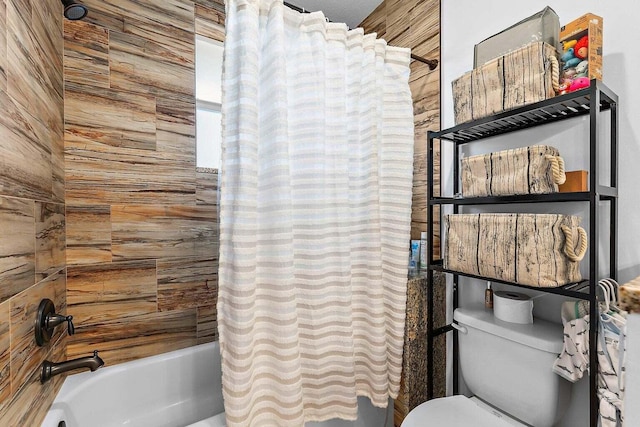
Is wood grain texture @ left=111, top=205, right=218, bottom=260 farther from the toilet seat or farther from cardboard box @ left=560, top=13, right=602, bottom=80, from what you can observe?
cardboard box @ left=560, top=13, right=602, bottom=80

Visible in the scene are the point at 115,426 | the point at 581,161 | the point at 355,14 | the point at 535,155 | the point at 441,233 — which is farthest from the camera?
the point at 355,14

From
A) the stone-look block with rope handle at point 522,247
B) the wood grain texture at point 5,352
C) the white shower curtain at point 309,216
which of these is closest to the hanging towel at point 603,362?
the stone-look block with rope handle at point 522,247

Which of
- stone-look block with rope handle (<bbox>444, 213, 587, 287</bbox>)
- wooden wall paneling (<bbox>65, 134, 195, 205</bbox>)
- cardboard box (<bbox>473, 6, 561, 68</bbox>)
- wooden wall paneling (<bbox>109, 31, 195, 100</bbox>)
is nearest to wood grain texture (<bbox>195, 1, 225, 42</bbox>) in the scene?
wooden wall paneling (<bbox>109, 31, 195, 100</bbox>)

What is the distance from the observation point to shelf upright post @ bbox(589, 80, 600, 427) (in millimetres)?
893

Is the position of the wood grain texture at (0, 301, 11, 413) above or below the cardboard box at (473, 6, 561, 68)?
below

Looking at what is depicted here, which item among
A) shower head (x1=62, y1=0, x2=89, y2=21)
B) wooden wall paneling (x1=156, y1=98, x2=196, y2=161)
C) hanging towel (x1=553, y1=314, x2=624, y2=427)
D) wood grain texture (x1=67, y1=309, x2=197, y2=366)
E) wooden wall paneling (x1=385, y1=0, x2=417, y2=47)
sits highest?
wooden wall paneling (x1=385, y1=0, x2=417, y2=47)

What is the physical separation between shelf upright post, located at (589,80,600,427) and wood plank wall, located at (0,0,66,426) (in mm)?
1615

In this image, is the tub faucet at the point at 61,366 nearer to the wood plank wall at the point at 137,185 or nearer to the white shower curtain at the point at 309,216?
the wood plank wall at the point at 137,185

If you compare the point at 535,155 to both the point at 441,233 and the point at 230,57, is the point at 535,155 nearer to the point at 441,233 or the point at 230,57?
the point at 441,233

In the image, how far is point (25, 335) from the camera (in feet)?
3.25

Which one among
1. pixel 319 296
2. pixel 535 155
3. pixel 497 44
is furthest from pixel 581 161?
pixel 319 296

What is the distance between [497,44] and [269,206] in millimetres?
1088

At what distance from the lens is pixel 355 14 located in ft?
6.90

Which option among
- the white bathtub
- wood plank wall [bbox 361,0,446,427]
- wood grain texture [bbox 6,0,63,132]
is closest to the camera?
wood grain texture [bbox 6,0,63,132]
